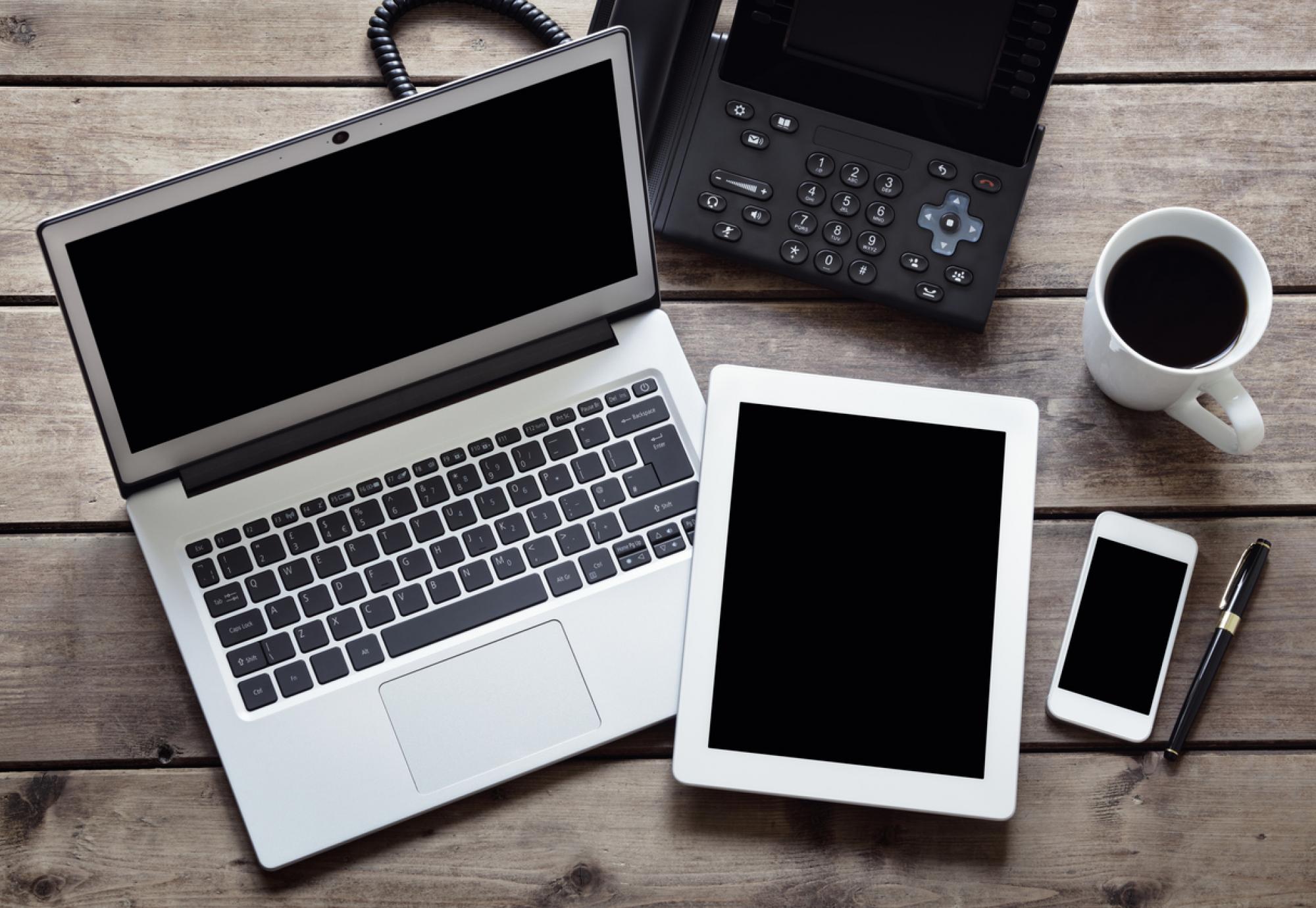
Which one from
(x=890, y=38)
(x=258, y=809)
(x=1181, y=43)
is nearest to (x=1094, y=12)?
(x=1181, y=43)

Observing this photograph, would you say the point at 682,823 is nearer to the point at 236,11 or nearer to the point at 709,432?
the point at 709,432

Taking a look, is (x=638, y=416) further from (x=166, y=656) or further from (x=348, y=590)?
(x=166, y=656)

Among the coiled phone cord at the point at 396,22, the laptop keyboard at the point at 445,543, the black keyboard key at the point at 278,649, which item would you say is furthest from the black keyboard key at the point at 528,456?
the coiled phone cord at the point at 396,22

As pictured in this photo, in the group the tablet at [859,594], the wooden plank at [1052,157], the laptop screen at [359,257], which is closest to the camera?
the laptop screen at [359,257]

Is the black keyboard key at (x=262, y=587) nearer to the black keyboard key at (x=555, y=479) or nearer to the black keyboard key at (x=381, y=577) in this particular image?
the black keyboard key at (x=381, y=577)

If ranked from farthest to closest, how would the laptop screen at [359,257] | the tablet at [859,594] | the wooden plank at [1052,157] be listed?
the wooden plank at [1052,157], the tablet at [859,594], the laptop screen at [359,257]

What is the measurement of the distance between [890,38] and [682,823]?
0.62 meters

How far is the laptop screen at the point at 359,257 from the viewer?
646 millimetres

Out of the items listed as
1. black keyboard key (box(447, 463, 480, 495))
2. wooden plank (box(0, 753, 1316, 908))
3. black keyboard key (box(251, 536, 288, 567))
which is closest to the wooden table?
wooden plank (box(0, 753, 1316, 908))

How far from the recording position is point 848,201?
82 centimetres

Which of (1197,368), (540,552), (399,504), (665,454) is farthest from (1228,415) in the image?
(399,504)

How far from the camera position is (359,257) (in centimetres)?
69

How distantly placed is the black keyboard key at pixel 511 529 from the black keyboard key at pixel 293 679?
0.55 feet

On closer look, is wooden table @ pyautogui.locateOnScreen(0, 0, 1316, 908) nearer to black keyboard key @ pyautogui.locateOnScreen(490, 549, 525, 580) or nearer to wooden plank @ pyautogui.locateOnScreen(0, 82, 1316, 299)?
wooden plank @ pyautogui.locateOnScreen(0, 82, 1316, 299)
